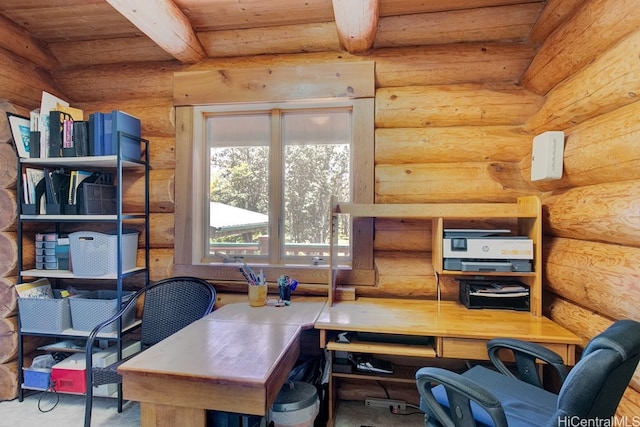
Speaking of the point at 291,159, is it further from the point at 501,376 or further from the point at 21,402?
the point at 21,402

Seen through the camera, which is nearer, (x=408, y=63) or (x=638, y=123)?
(x=638, y=123)

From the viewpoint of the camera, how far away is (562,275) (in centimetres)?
→ 185

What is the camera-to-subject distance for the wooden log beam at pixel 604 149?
4.52 feet

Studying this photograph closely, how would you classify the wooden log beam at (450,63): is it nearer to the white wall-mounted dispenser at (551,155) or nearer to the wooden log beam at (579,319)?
the white wall-mounted dispenser at (551,155)

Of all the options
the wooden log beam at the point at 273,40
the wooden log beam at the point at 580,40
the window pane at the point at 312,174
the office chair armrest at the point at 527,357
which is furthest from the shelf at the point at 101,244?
the wooden log beam at the point at 580,40

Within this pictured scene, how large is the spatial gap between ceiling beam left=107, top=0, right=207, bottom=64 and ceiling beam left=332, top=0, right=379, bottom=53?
3.39 feet

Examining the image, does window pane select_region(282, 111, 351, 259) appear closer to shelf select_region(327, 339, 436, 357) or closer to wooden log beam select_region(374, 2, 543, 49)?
wooden log beam select_region(374, 2, 543, 49)

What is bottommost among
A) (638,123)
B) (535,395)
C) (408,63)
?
(535,395)

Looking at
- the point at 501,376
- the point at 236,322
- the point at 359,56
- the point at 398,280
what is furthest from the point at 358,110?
the point at 501,376

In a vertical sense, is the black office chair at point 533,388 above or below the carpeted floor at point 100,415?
above

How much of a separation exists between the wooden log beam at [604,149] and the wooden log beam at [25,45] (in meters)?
3.72

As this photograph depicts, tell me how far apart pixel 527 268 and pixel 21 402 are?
3.51 meters

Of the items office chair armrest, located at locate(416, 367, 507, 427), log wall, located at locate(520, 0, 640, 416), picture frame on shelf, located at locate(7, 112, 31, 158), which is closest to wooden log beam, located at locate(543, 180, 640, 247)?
log wall, located at locate(520, 0, 640, 416)

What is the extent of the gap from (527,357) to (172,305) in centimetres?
217
